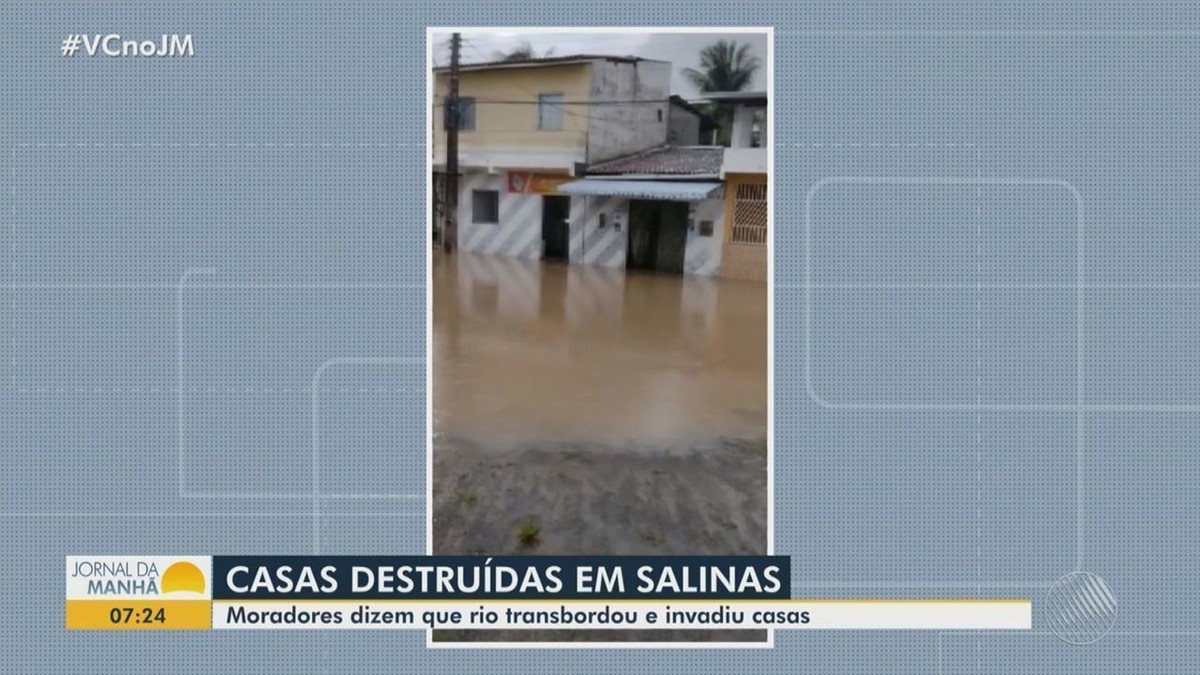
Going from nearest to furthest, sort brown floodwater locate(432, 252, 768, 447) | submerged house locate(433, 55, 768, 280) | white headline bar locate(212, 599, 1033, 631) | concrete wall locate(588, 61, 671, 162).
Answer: white headline bar locate(212, 599, 1033, 631) → brown floodwater locate(432, 252, 768, 447) → submerged house locate(433, 55, 768, 280) → concrete wall locate(588, 61, 671, 162)

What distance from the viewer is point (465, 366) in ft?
15.6

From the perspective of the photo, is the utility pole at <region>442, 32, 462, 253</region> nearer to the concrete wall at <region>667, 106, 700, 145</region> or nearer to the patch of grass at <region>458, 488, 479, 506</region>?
the concrete wall at <region>667, 106, 700, 145</region>

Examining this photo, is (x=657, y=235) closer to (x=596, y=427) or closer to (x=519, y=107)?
(x=519, y=107)

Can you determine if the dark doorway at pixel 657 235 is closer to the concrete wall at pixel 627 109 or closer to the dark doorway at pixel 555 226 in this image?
the dark doorway at pixel 555 226

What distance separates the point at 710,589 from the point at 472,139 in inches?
235

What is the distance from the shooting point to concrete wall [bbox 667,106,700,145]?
329 inches

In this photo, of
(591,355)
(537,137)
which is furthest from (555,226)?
(591,355)

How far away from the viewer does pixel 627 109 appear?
8117 millimetres

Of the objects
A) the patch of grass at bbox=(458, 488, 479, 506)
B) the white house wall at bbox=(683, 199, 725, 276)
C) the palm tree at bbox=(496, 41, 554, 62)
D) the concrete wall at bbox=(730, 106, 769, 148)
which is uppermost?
the palm tree at bbox=(496, 41, 554, 62)

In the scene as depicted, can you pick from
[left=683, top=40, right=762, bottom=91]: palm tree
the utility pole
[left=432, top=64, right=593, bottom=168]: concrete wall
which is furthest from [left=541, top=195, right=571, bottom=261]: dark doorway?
[left=683, top=40, right=762, bottom=91]: palm tree

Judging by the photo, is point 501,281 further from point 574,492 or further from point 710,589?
point 710,589

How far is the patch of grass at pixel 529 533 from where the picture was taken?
9.57 feet

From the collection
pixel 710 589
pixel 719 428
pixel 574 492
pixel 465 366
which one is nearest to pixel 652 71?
pixel 465 366

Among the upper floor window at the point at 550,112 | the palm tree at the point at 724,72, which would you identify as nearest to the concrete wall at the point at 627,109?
the upper floor window at the point at 550,112
